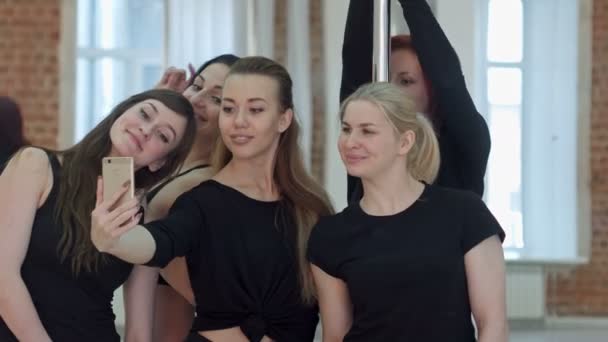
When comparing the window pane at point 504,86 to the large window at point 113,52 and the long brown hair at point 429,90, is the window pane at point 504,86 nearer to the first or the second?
the large window at point 113,52

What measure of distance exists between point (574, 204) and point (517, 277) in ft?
2.65

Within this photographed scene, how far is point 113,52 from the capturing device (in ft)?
25.9

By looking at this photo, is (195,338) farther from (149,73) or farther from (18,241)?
(149,73)

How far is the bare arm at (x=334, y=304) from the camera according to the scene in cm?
235

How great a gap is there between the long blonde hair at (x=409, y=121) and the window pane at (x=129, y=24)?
227 inches

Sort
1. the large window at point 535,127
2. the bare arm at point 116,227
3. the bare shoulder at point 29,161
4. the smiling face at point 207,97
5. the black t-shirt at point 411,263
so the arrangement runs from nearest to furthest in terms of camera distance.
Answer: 1. the bare arm at point 116,227
2. the black t-shirt at point 411,263
3. the bare shoulder at point 29,161
4. the smiling face at point 207,97
5. the large window at point 535,127

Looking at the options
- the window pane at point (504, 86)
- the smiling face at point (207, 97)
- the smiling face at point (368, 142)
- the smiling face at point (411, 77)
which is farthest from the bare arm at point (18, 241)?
the window pane at point (504, 86)

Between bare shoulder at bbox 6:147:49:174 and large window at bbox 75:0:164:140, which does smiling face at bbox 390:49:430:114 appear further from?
large window at bbox 75:0:164:140

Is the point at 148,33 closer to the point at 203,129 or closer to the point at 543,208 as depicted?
the point at 543,208

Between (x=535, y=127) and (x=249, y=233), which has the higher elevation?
(x=535, y=127)

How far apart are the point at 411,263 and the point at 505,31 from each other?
643 cm

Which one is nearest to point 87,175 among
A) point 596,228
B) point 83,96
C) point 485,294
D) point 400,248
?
point 400,248

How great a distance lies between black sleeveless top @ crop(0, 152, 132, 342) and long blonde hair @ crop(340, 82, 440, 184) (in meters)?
0.75

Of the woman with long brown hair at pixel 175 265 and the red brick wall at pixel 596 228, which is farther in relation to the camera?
the red brick wall at pixel 596 228
